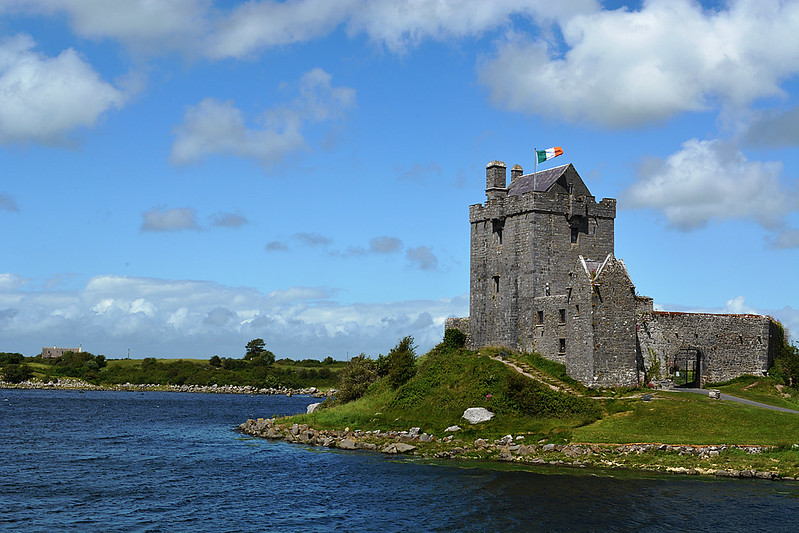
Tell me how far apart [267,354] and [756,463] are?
16331 cm

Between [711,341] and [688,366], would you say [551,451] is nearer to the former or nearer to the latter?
[688,366]

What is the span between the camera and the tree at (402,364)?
61.8 meters

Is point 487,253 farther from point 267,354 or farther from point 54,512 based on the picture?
point 267,354

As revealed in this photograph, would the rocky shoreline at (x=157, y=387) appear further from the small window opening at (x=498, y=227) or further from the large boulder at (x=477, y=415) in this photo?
the large boulder at (x=477, y=415)

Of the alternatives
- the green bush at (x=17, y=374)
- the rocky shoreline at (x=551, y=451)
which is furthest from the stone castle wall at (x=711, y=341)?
the green bush at (x=17, y=374)

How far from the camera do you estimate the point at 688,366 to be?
5853 cm

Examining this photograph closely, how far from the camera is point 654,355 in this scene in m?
57.2

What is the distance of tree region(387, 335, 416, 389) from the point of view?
6178 cm

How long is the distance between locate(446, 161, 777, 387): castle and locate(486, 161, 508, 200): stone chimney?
80 mm

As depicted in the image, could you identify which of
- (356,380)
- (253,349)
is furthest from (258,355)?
(356,380)

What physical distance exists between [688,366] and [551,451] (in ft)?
61.7

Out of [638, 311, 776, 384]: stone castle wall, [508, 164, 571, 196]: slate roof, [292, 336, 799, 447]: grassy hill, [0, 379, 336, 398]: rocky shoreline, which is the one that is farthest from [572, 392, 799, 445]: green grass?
[0, 379, 336, 398]: rocky shoreline

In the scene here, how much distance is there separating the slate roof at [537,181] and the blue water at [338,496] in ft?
82.2

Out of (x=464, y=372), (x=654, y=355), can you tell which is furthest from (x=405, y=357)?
(x=654, y=355)
